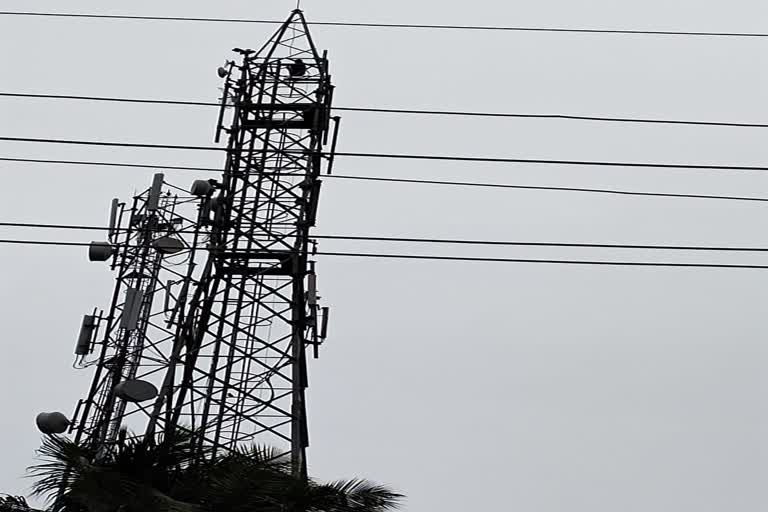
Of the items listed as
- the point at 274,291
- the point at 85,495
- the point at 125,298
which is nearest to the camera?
the point at 85,495

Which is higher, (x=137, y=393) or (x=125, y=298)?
(x=125, y=298)


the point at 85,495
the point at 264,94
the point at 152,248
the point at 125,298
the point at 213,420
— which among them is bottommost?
the point at 85,495

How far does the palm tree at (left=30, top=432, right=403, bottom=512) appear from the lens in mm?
10273

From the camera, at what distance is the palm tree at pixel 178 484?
10.3 metres

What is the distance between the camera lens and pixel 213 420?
16.6 meters

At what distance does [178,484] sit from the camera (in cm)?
1080

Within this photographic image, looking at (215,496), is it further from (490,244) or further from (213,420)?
(213,420)

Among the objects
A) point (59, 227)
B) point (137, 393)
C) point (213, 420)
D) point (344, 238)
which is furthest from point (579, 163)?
point (137, 393)

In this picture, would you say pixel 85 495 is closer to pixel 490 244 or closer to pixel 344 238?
pixel 344 238

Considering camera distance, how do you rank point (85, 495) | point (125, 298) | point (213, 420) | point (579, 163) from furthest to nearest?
point (125, 298)
point (213, 420)
point (579, 163)
point (85, 495)

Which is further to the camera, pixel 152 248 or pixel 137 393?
pixel 152 248

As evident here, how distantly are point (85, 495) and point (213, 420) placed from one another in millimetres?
6400

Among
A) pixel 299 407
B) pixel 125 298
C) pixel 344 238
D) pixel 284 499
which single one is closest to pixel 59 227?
pixel 344 238

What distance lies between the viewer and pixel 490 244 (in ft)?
42.5
